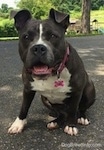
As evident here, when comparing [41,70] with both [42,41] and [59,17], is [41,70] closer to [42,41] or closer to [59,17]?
[42,41]

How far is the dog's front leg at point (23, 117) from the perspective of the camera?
3.29 m

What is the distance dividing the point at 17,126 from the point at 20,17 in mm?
1018

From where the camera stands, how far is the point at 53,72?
3.01 metres

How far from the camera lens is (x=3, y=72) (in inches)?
228

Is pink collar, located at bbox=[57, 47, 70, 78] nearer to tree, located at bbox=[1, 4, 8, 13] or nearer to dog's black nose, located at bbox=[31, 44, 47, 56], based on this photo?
dog's black nose, located at bbox=[31, 44, 47, 56]

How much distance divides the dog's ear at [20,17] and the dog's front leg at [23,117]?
0.64 m

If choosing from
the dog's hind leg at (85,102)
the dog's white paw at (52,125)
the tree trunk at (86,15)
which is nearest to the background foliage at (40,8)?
the tree trunk at (86,15)

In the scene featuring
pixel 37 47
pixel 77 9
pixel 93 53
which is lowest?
pixel 77 9

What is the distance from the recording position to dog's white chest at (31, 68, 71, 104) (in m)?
3.11

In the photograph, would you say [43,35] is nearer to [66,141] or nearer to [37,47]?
[37,47]

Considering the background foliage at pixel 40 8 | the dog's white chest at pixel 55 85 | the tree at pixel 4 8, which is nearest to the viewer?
the dog's white chest at pixel 55 85

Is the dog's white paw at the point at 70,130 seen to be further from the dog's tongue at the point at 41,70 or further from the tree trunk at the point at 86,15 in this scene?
the tree trunk at the point at 86,15

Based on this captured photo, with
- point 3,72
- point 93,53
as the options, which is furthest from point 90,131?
point 93,53

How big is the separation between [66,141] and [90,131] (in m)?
0.30
